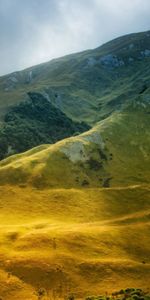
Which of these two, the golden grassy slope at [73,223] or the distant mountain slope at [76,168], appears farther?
the distant mountain slope at [76,168]

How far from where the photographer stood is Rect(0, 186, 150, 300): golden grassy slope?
90.5 m

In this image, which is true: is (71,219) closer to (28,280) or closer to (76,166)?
(28,280)

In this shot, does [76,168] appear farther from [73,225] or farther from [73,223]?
[73,225]

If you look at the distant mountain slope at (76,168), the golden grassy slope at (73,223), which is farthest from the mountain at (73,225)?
the golden grassy slope at (73,223)

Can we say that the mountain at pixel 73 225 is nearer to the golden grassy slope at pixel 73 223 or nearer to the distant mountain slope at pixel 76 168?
the distant mountain slope at pixel 76 168

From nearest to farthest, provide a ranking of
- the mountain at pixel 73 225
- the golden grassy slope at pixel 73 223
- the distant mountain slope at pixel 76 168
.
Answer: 1. the mountain at pixel 73 225
2. the golden grassy slope at pixel 73 223
3. the distant mountain slope at pixel 76 168

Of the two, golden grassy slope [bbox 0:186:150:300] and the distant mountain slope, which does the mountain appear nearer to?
the distant mountain slope

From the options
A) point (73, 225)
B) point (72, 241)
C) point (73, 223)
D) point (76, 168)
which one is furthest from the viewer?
point (76, 168)

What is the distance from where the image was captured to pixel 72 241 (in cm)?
10669

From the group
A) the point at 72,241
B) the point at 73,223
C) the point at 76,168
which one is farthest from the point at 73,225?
the point at 76,168

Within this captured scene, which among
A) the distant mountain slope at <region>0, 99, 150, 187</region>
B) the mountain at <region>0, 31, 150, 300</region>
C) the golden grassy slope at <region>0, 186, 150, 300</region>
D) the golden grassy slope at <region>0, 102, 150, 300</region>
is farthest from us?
the distant mountain slope at <region>0, 99, 150, 187</region>

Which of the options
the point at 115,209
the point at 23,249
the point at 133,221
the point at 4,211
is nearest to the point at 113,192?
the point at 115,209

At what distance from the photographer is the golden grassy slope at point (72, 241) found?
90500mm

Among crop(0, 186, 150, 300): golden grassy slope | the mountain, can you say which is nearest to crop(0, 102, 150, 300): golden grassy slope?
crop(0, 186, 150, 300): golden grassy slope
